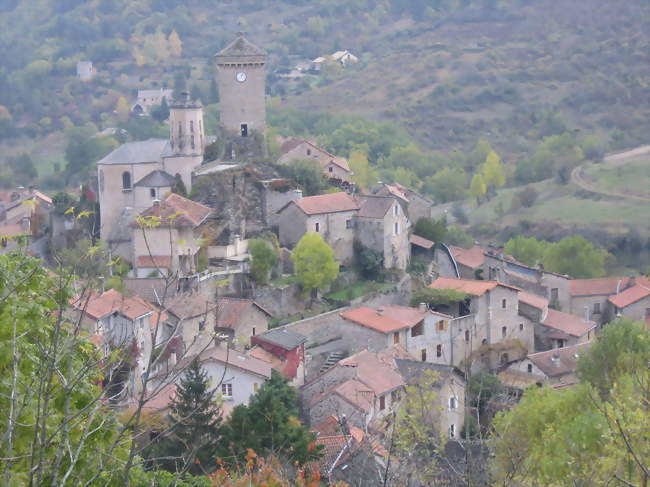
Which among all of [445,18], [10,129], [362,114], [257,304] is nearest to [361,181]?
[257,304]

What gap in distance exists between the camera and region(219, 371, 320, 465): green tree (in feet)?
74.1

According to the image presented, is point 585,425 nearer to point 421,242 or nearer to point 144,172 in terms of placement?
point 421,242

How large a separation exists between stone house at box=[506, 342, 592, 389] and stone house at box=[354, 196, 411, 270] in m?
6.12

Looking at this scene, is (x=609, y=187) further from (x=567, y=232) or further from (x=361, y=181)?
(x=361, y=181)

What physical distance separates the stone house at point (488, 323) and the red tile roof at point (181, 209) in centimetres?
826

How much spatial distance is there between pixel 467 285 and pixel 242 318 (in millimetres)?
8665

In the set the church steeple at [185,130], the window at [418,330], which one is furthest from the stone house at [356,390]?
the church steeple at [185,130]

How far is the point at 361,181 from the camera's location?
193 ft

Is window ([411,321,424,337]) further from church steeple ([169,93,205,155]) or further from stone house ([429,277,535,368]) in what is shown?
church steeple ([169,93,205,155])

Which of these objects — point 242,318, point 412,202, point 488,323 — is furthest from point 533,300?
point 242,318

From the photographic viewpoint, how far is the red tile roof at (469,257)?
43.5 m

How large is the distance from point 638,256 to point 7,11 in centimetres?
11594

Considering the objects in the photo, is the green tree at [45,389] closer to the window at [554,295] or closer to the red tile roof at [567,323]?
the red tile roof at [567,323]

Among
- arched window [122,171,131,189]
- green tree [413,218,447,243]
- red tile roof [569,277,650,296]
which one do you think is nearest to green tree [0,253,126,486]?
arched window [122,171,131,189]
